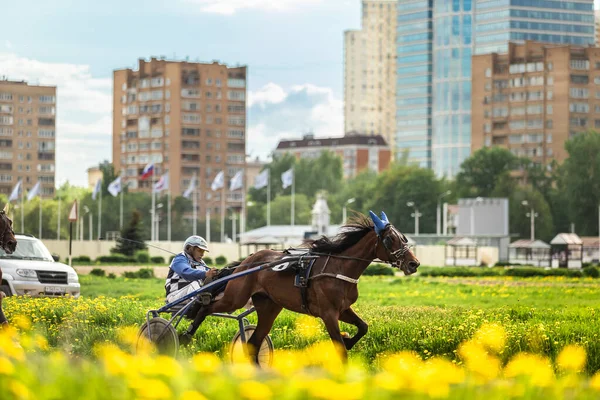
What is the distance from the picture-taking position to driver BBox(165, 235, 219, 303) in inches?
524

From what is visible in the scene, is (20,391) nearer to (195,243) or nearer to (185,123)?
(195,243)

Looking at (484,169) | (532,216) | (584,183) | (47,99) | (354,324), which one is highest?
(47,99)

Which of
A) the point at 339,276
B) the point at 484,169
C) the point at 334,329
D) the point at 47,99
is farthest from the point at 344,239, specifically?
the point at 47,99

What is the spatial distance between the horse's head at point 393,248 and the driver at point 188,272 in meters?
1.92

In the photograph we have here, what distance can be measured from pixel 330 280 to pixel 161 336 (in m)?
1.95

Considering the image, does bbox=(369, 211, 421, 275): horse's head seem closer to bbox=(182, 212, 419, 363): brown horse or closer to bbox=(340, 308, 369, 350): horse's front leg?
bbox=(182, 212, 419, 363): brown horse

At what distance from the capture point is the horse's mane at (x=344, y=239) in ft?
41.5

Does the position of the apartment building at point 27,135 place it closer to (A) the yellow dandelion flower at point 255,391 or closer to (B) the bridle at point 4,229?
(B) the bridle at point 4,229

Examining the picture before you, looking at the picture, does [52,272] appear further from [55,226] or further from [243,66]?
[243,66]

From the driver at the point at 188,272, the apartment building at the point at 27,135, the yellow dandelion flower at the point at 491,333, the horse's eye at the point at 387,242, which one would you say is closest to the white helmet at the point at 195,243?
the driver at the point at 188,272

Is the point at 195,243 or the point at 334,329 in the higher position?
the point at 195,243

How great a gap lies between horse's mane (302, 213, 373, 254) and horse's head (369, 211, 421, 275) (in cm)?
25

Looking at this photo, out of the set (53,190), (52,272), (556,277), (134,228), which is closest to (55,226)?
(53,190)

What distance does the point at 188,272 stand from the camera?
1334cm
